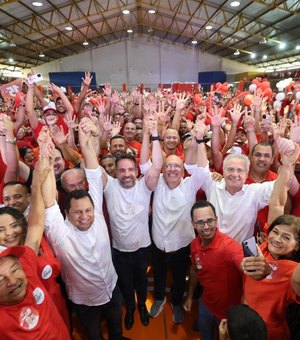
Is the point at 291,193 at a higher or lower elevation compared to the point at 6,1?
lower

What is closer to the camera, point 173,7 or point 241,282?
point 241,282

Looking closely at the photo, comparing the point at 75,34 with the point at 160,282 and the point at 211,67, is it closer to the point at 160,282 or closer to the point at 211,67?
the point at 211,67

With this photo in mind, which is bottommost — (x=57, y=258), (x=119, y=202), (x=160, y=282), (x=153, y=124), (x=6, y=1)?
(x=160, y=282)

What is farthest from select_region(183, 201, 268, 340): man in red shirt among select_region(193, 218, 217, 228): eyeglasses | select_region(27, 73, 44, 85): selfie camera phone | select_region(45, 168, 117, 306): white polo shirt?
select_region(27, 73, 44, 85): selfie camera phone

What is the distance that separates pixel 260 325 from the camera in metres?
1.29

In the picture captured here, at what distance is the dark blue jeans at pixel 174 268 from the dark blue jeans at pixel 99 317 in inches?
22.8

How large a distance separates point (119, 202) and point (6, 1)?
11445 millimetres

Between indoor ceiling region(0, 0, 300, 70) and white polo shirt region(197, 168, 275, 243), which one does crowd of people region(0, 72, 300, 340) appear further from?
indoor ceiling region(0, 0, 300, 70)

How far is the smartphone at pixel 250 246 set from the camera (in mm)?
1373

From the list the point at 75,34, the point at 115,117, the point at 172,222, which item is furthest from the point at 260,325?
the point at 75,34

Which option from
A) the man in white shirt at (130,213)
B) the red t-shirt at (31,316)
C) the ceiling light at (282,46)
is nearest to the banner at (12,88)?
the man in white shirt at (130,213)

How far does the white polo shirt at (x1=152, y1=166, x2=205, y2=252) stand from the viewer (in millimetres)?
2598

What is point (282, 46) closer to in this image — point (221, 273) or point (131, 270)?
point (131, 270)

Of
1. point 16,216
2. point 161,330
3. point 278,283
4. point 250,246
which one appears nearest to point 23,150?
point 16,216
